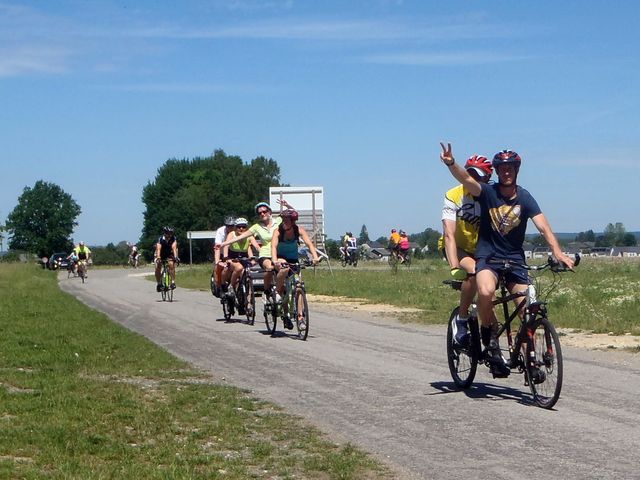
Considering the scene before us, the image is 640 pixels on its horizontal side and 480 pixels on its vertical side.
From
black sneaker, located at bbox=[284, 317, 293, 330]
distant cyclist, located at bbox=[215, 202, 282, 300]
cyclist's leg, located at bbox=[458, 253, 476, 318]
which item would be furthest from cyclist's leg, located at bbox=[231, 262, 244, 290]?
cyclist's leg, located at bbox=[458, 253, 476, 318]

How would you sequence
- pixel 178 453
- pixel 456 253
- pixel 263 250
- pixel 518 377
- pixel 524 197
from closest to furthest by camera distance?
1. pixel 178 453
2. pixel 524 197
3. pixel 456 253
4. pixel 518 377
5. pixel 263 250

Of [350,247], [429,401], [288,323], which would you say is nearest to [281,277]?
[288,323]

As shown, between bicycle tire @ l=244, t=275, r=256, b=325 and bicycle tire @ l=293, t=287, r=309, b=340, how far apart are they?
3321 millimetres

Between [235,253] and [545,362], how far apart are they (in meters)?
11.8

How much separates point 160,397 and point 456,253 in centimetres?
302

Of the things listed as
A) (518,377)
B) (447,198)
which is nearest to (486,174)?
(447,198)

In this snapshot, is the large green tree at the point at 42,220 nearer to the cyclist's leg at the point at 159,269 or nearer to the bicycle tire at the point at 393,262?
the bicycle tire at the point at 393,262

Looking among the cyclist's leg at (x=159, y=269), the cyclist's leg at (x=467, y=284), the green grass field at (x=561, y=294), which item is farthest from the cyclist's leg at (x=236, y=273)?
the cyclist's leg at (x=467, y=284)

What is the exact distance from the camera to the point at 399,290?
28.5 m

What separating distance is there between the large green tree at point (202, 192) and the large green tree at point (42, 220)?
2539cm

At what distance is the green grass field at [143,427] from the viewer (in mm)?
6730

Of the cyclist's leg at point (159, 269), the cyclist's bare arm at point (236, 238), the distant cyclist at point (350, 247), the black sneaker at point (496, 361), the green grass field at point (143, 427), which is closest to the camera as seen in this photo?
the green grass field at point (143, 427)

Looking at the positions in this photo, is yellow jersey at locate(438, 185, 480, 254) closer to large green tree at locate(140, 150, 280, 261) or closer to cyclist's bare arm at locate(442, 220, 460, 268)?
cyclist's bare arm at locate(442, 220, 460, 268)

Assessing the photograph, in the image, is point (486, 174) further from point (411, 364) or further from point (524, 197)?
point (411, 364)
